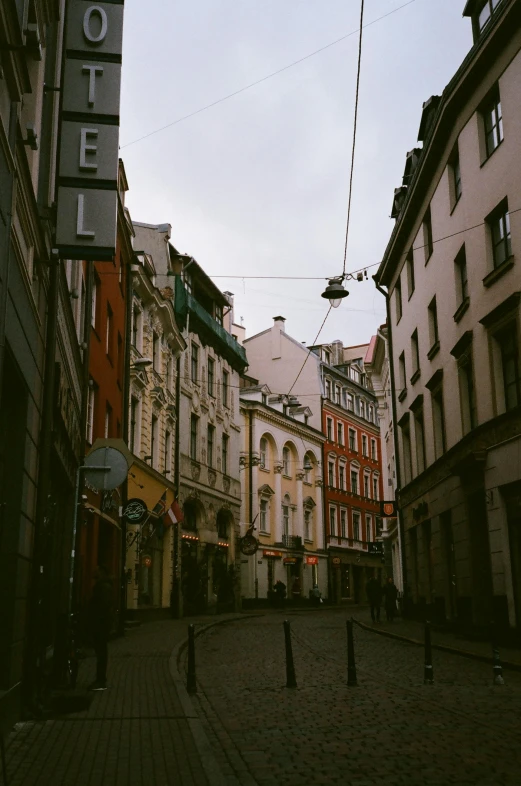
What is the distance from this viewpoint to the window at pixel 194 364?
4006cm

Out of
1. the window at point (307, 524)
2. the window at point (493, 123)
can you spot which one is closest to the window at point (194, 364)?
the window at point (307, 524)

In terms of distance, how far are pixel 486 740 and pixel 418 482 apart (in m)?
21.7

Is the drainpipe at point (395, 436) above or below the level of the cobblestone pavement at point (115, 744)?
above

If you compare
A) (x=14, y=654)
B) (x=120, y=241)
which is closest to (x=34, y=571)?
(x=14, y=654)

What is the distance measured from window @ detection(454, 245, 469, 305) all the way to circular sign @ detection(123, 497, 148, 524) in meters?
10.5

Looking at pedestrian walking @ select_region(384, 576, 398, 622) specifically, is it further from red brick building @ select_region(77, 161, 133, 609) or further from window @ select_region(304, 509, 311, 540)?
window @ select_region(304, 509, 311, 540)

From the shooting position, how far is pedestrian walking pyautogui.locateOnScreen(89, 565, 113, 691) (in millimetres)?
12414

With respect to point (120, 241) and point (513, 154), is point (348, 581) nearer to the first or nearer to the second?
point (120, 241)

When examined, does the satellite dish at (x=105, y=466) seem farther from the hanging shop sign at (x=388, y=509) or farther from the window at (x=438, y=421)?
the hanging shop sign at (x=388, y=509)

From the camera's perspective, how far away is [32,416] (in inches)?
394

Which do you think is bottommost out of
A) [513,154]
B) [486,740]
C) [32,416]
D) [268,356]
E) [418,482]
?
[486,740]

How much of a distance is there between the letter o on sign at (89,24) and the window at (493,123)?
36.8 feet

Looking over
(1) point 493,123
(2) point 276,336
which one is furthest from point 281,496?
(1) point 493,123

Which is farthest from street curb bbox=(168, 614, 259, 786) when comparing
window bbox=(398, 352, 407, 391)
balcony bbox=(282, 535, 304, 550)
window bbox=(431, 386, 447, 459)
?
balcony bbox=(282, 535, 304, 550)
